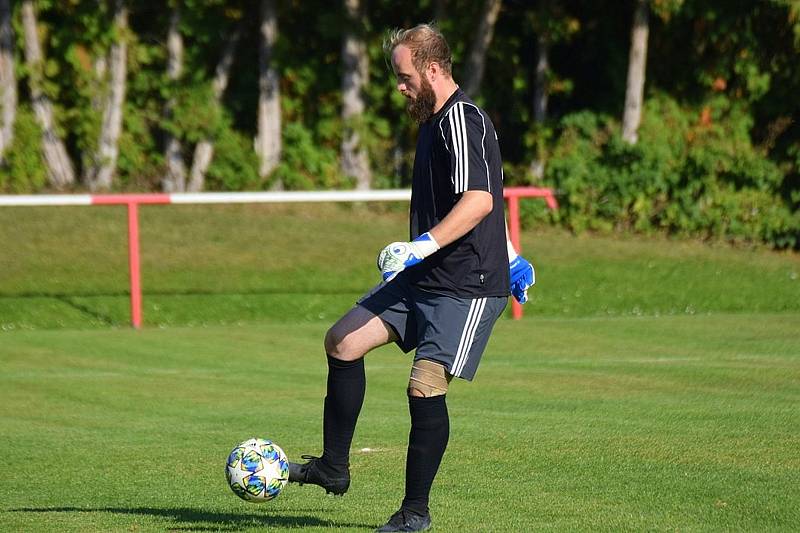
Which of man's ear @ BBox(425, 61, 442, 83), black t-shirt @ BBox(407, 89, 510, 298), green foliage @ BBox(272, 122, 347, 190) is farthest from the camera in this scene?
green foliage @ BBox(272, 122, 347, 190)

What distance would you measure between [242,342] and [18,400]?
326 centimetres

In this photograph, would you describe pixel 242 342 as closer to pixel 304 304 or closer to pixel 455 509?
pixel 304 304

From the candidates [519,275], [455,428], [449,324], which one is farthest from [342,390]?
[455,428]

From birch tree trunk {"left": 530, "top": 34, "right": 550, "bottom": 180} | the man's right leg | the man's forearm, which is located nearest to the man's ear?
the man's forearm

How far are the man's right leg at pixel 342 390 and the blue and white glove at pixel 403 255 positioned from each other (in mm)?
478

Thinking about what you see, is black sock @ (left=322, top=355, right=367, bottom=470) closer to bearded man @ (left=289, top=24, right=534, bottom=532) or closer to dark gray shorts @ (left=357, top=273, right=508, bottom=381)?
bearded man @ (left=289, top=24, right=534, bottom=532)

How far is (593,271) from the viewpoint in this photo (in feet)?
57.4

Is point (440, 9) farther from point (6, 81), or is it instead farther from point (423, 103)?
point (423, 103)

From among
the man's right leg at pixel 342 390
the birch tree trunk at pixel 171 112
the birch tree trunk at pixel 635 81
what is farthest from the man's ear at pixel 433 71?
the birch tree trunk at pixel 171 112

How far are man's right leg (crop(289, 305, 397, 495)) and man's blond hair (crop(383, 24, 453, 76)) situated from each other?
1.08 metres

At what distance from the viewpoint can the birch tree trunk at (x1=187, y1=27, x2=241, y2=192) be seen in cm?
2303

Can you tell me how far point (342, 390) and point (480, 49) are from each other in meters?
16.6

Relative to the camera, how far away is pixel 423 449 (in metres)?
5.63

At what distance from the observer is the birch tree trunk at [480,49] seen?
2173 centimetres
